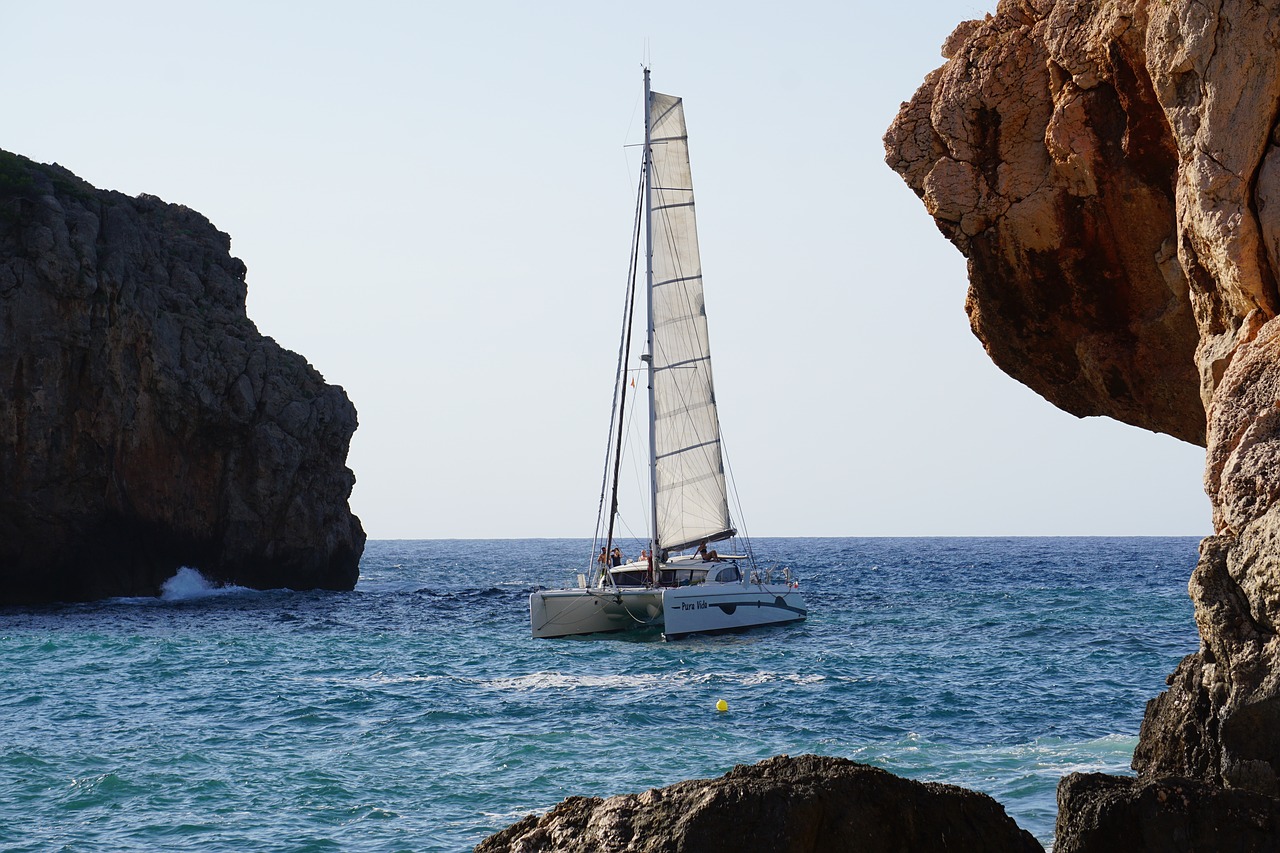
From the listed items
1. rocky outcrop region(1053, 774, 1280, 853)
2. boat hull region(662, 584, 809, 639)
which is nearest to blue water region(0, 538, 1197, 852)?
boat hull region(662, 584, 809, 639)

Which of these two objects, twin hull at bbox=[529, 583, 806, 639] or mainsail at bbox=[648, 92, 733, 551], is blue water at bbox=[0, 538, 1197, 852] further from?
mainsail at bbox=[648, 92, 733, 551]

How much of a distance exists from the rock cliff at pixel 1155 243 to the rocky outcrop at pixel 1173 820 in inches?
4.0

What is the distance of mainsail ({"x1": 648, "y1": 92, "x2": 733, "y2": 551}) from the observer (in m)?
34.1

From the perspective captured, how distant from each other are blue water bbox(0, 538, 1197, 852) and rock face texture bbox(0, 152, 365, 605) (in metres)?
9.48

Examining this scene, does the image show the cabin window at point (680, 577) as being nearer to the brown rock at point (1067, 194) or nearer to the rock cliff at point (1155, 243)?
the rock cliff at point (1155, 243)

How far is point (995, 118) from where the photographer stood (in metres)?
12.7

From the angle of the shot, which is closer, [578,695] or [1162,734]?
[1162,734]

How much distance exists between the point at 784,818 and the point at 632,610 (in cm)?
2537

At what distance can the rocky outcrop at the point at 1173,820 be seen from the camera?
7059 millimetres

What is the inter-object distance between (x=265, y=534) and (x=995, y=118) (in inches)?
1924

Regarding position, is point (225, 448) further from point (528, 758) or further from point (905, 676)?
point (528, 758)

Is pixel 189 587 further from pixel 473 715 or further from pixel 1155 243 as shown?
pixel 1155 243

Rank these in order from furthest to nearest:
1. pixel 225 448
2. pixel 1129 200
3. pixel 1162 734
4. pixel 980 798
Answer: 1. pixel 225 448
2. pixel 1129 200
3. pixel 1162 734
4. pixel 980 798

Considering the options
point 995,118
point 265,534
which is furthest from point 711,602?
point 265,534
